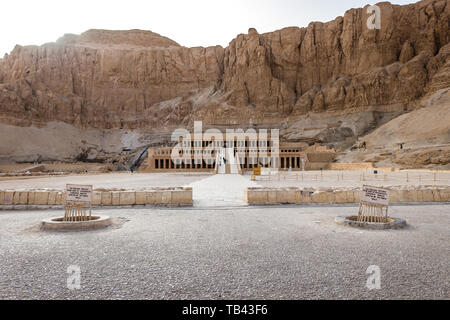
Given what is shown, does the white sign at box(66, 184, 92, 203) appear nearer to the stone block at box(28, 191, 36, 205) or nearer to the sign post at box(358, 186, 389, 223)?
the stone block at box(28, 191, 36, 205)

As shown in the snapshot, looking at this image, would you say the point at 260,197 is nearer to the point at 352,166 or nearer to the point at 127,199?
the point at 127,199

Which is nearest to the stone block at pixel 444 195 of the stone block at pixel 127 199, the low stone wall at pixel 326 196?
the low stone wall at pixel 326 196

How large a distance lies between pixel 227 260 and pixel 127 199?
27.0ft

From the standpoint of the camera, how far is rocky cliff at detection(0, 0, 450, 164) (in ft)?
277

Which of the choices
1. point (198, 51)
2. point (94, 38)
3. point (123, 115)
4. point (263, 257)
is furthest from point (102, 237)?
point (94, 38)

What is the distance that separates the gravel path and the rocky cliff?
74.3 meters

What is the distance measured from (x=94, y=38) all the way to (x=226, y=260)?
6924 inches

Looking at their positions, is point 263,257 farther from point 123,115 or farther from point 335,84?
point 123,115

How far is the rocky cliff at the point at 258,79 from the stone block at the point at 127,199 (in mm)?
71536

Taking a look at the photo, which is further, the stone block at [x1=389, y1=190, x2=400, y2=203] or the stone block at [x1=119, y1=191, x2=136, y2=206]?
the stone block at [x1=389, y1=190, x2=400, y2=203]

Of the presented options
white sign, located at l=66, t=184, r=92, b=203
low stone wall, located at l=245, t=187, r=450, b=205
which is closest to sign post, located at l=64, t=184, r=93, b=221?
white sign, located at l=66, t=184, r=92, b=203

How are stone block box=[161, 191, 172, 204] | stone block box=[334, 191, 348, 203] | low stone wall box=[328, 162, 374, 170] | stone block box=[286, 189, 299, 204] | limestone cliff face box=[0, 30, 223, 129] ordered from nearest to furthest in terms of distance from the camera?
stone block box=[161, 191, 172, 204] < stone block box=[334, 191, 348, 203] < stone block box=[286, 189, 299, 204] < low stone wall box=[328, 162, 374, 170] < limestone cliff face box=[0, 30, 223, 129]

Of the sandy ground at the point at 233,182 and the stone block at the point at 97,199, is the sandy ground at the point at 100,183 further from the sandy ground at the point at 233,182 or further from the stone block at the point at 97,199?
the stone block at the point at 97,199

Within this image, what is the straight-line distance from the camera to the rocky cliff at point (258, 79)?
84.4 meters
